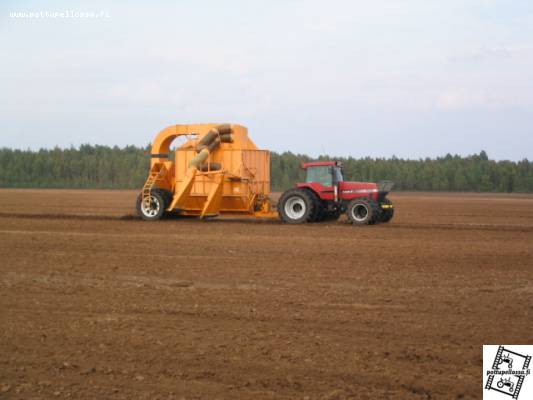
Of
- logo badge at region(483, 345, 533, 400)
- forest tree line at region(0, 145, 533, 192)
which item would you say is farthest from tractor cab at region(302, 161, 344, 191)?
forest tree line at region(0, 145, 533, 192)

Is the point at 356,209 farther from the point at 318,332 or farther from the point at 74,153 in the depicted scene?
the point at 74,153

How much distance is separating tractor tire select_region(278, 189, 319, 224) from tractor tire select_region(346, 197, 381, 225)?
102 cm

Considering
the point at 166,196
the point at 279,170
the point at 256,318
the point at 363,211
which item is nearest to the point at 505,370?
the point at 256,318

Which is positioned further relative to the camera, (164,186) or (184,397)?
(164,186)

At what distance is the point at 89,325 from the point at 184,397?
7.95ft

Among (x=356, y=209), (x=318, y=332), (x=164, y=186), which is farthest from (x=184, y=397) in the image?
(x=164, y=186)

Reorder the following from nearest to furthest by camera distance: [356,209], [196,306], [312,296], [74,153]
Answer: [196,306]
[312,296]
[356,209]
[74,153]

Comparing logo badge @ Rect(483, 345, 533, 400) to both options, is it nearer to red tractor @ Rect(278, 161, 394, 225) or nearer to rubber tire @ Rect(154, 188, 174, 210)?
red tractor @ Rect(278, 161, 394, 225)

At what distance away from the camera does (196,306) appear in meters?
8.54

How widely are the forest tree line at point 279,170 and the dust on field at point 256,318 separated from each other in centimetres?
5074

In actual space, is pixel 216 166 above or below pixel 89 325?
above

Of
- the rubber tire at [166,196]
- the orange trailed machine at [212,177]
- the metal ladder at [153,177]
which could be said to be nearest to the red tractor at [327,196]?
the orange trailed machine at [212,177]

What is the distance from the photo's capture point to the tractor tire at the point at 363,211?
1969cm

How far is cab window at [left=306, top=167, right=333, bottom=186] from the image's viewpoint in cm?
2041
